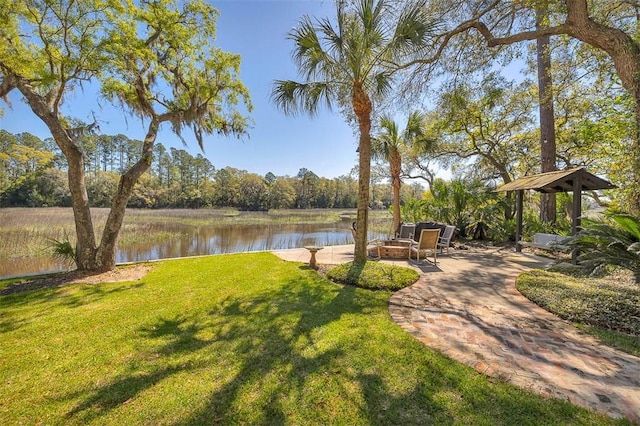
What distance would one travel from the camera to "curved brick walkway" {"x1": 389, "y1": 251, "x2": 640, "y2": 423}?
2.26 metres

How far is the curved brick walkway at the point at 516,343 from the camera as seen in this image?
226cm

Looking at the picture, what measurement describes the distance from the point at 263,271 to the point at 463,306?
4144 mm

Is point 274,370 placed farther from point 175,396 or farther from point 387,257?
point 387,257

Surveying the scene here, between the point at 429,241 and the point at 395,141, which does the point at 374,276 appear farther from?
the point at 395,141

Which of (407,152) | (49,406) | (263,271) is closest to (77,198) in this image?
(263,271)

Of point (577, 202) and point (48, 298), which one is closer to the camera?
point (48, 298)

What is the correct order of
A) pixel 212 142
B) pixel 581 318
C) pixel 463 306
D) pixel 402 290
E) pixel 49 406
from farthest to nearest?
pixel 212 142 < pixel 402 290 < pixel 463 306 < pixel 581 318 < pixel 49 406

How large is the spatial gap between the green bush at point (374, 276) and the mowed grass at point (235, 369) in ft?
2.45

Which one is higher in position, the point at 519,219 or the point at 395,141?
the point at 395,141

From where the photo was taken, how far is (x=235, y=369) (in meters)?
2.57

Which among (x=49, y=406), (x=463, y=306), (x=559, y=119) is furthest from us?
(x=559, y=119)

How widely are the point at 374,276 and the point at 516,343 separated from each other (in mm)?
2658

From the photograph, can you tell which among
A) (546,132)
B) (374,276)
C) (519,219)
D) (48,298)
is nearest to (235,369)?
(374,276)

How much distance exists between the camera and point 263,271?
20.5 ft
